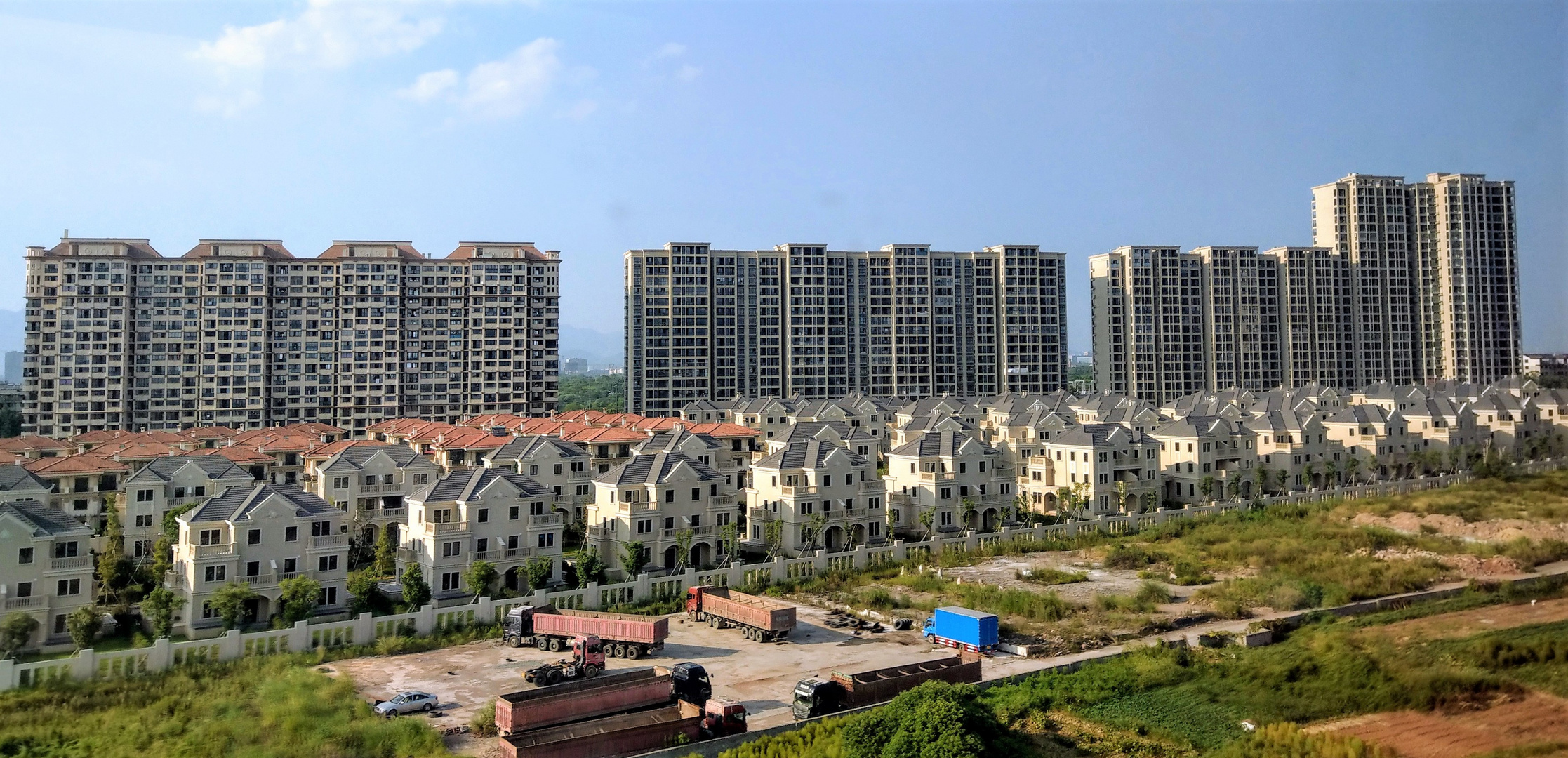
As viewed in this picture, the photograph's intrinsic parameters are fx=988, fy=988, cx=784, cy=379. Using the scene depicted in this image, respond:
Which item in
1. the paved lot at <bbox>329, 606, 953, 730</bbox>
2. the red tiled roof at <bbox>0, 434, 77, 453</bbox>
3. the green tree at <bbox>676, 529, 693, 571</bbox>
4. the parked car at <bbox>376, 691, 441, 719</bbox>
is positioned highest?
the red tiled roof at <bbox>0, 434, 77, 453</bbox>

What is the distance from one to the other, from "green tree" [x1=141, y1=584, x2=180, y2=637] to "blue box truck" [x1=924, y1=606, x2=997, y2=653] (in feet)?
65.6

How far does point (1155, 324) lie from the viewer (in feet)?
313

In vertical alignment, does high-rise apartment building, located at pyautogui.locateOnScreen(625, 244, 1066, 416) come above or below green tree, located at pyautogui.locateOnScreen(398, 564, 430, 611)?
above

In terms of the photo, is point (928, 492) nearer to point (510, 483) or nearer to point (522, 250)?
point (510, 483)

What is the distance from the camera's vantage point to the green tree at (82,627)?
2412 centimetres

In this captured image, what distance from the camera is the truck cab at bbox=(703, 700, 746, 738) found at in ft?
61.3

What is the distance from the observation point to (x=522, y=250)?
77312 mm

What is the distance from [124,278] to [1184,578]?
235 feet

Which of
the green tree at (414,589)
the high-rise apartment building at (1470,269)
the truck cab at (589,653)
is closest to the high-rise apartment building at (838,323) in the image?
the high-rise apartment building at (1470,269)

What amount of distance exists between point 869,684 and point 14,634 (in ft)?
68.7

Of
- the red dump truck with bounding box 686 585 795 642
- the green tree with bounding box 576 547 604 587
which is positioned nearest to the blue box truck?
the red dump truck with bounding box 686 585 795 642

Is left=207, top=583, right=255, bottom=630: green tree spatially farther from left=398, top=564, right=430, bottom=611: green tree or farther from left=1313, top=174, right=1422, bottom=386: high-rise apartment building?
left=1313, top=174, right=1422, bottom=386: high-rise apartment building

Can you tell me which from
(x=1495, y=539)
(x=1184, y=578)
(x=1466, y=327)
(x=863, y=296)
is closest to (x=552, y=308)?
(x=863, y=296)

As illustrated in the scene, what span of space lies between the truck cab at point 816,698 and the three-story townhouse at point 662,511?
586 inches
